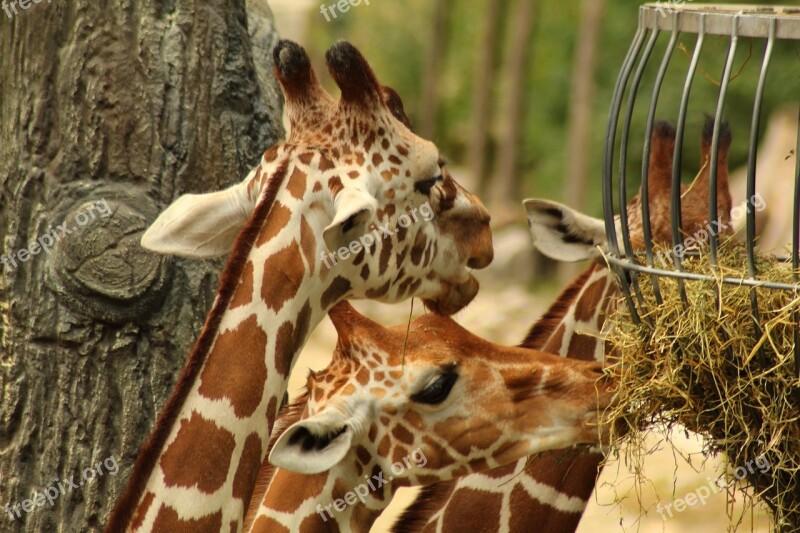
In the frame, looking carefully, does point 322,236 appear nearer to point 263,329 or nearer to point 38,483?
point 263,329

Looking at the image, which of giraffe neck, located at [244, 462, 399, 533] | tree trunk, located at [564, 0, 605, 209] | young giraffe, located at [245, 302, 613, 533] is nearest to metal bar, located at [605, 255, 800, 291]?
young giraffe, located at [245, 302, 613, 533]

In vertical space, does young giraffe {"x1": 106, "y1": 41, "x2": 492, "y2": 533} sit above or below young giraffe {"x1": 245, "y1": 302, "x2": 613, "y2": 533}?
above

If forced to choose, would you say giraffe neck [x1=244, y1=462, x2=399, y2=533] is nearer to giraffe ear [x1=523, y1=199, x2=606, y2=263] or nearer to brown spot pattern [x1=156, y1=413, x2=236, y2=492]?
brown spot pattern [x1=156, y1=413, x2=236, y2=492]

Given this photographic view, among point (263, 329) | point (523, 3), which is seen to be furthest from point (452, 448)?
point (523, 3)

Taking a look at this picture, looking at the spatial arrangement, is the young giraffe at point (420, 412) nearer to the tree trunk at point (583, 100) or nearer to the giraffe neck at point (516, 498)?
the giraffe neck at point (516, 498)

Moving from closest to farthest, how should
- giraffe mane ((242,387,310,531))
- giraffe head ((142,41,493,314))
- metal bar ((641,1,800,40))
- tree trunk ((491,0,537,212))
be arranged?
metal bar ((641,1,800,40)) → giraffe head ((142,41,493,314)) → giraffe mane ((242,387,310,531)) → tree trunk ((491,0,537,212))

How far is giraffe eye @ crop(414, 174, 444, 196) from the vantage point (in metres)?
3.16

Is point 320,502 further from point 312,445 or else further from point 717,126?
point 717,126

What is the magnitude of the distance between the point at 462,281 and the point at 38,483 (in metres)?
1.46

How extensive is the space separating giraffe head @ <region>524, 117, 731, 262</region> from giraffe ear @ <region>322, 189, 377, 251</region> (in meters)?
0.98

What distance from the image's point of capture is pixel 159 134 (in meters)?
3.60

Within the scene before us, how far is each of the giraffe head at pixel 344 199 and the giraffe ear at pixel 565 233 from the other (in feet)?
2.12

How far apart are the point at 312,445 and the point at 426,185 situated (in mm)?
803

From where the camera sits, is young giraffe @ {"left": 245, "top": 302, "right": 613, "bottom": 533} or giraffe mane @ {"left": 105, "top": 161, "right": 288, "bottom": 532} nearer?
giraffe mane @ {"left": 105, "top": 161, "right": 288, "bottom": 532}
